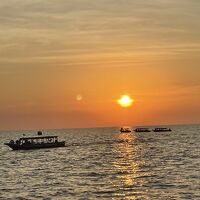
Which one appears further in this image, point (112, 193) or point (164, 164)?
point (164, 164)

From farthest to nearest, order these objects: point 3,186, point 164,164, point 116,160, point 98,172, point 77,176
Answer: point 116,160 → point 164,164 → point 98,172 → point 77,176 → point 3,186

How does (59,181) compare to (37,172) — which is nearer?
(59,181)

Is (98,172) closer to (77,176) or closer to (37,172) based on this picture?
(77,176)

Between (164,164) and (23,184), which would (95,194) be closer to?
(23,184)

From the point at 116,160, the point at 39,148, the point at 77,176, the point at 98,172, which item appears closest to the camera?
the point at 77,176

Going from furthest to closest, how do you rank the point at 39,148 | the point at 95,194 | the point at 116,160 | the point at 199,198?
the point at 39,148 < the point at 116,160 < the point at 95,194 < the point at 199,198

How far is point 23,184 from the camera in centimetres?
6203

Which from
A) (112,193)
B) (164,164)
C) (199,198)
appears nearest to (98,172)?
(164,164)

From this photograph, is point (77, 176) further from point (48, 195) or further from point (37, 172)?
point (48, 195)

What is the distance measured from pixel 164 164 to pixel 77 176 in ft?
72.8

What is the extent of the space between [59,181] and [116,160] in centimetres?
3770

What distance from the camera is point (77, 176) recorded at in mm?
69812

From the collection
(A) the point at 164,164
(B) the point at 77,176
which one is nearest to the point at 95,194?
(B) the point at 77,176

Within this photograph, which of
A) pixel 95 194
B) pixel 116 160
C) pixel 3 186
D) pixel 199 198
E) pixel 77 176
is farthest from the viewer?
pixel 116 160
